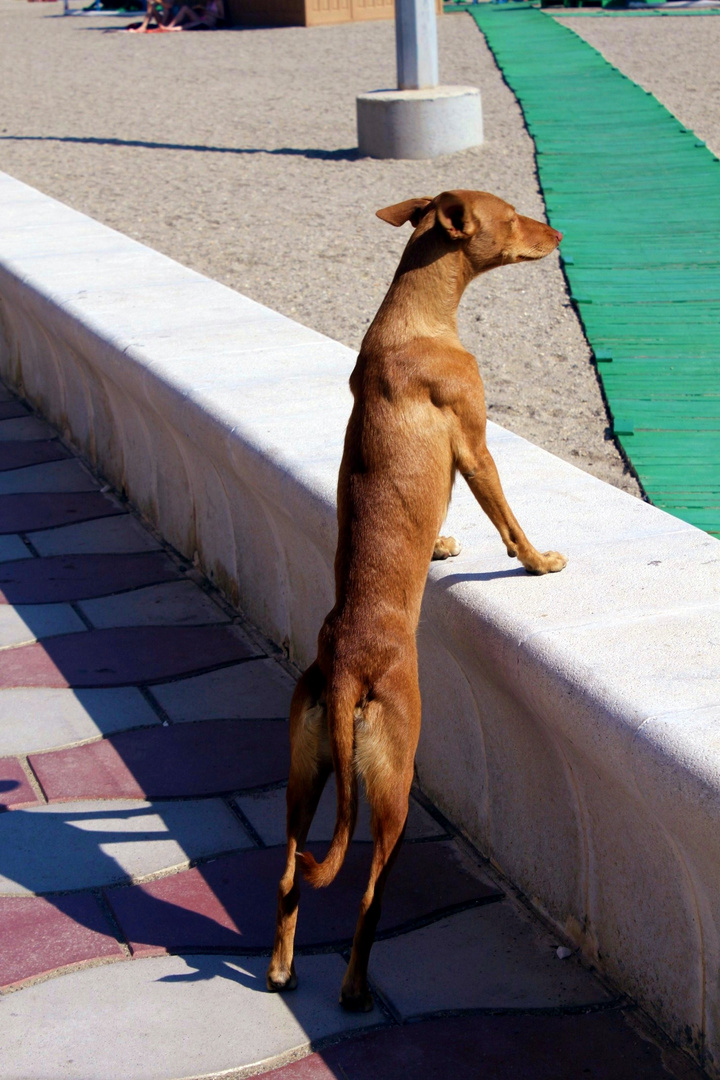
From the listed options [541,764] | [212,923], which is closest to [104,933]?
[212,923]

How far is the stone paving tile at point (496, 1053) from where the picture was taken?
2.28 metres

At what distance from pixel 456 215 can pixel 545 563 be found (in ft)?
2.67

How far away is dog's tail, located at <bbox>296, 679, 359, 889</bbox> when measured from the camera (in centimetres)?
235

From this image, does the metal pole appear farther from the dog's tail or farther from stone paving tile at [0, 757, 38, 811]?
the dog's tail

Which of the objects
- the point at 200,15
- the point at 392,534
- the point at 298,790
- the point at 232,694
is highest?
the point at 200,15

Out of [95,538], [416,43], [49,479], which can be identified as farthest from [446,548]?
[416,43]

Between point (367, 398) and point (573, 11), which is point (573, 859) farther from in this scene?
point (573, 11)

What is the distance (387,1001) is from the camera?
247cm

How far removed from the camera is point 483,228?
2.79 m

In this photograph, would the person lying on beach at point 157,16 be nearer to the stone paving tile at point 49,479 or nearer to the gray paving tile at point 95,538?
the stone paving tile at point 49,479

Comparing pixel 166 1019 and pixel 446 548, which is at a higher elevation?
pixel 446 548

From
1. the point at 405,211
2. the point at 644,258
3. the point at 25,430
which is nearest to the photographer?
the point at 405,211

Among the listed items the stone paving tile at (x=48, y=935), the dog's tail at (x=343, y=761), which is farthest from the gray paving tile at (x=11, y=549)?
the dog's tail at (x=343, y=761)

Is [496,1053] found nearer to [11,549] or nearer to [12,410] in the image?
[11,549]
